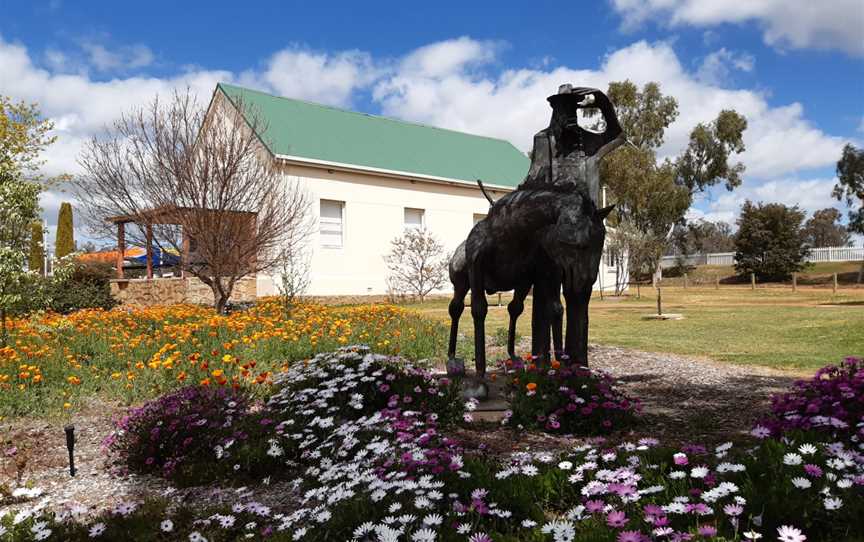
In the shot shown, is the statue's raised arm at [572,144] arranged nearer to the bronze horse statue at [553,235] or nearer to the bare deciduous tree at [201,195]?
the bronze horse statue at [553,235]

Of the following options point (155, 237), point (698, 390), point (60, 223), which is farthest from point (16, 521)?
point (60, 223)

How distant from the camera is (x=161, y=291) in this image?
21.1 m

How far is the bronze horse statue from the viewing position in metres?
4.95

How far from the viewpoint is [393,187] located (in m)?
26.9

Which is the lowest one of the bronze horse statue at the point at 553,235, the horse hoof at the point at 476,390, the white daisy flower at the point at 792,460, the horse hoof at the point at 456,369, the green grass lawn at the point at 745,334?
the green grass lawn at the point at 745,334

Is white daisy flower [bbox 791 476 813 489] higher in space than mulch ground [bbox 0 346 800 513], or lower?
higher

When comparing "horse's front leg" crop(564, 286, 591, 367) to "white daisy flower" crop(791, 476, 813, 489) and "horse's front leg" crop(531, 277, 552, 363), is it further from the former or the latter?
"white daisy flower" crop(791, 476, 813, 489)

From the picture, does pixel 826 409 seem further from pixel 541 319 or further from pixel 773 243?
pixel 773 243

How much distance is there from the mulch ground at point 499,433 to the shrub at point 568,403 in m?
0.14

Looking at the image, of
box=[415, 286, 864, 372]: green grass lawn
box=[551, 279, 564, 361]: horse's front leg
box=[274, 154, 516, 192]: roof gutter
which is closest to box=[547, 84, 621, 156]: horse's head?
box=[551, 279, 564, 361]: horse's front leg

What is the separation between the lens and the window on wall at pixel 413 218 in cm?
2800

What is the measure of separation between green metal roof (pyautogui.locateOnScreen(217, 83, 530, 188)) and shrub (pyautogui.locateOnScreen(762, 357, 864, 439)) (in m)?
20.2

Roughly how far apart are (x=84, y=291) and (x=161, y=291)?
2.67m

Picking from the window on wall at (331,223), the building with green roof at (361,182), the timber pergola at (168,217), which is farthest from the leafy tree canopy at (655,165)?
the timber pergola at (168,217)
